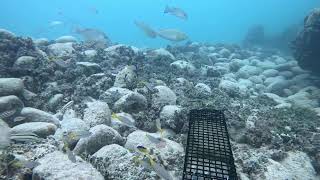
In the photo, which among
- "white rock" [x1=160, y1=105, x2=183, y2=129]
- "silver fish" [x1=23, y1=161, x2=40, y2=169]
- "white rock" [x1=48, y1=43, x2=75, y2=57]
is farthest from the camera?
"white rock" [x1=48, y1=43, x2=75, y2=57]

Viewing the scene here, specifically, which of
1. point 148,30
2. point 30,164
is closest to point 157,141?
point 30,164

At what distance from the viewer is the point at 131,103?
873cm

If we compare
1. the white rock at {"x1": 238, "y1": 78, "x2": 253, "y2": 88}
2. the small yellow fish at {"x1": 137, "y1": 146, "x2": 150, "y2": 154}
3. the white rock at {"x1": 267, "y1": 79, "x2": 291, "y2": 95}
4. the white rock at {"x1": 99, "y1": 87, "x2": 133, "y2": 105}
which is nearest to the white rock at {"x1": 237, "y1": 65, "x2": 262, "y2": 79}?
the white rock at {"x1": 238, "y1": 78, "x2": 253, "y2": 88}

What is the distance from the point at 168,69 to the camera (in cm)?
1421

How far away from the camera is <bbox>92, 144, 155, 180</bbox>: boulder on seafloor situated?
5676 mm

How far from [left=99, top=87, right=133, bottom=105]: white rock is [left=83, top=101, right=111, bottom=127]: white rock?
1.16 meters

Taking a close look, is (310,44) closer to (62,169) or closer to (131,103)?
(131,103)

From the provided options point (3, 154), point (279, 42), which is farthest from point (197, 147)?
point (279, 42)

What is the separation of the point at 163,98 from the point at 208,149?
11.3 feet

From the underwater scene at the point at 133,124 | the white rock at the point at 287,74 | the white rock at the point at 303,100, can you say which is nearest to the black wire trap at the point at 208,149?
the underwater scene at the point at 133,124

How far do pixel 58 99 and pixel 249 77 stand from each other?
39.0 ft

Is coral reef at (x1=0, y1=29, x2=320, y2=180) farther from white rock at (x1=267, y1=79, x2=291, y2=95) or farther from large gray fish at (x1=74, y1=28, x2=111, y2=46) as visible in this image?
large gray fish at (x1=74, y1=28, x2=111, y2=46)

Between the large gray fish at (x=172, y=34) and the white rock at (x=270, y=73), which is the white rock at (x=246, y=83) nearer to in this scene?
the white rock at (x=270, y=73)

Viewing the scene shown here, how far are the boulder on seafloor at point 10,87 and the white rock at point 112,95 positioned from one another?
8.04ft
